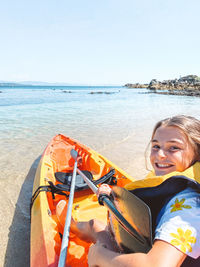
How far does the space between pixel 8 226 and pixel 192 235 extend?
304 centimetres

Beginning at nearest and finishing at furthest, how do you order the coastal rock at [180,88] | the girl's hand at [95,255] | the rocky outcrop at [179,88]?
the girl's hand at [95,255], the rocky outcrop at [179,88], the coastal rock at [180,88]

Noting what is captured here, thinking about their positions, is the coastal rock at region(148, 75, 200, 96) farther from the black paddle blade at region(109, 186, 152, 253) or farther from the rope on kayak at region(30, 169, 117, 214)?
the black paddle blade at region(109, 186, 152, 253)

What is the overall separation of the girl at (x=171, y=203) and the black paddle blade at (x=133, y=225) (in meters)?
0.08

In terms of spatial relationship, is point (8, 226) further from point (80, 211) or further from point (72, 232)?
point (72, 232)

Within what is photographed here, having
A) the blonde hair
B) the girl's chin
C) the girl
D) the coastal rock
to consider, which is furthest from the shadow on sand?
the coastal rock

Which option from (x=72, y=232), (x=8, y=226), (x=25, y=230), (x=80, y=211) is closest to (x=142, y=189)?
(x=72, y=232)

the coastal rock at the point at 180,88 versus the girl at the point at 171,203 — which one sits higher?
the coastal rock at the point at 180,88

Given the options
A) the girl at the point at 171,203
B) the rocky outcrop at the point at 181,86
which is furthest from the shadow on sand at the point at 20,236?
the rocky outcrop at the point at 181,86

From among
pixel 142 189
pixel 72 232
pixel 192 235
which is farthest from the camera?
pixel 72 232

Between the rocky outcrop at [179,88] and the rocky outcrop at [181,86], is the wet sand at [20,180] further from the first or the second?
the rocky outcrop at [181,86]

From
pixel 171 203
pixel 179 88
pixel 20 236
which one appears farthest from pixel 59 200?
pixel 179 88

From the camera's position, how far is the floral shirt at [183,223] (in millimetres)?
955

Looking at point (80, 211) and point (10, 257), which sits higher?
point (80, 211)

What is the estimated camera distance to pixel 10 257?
2479mm
